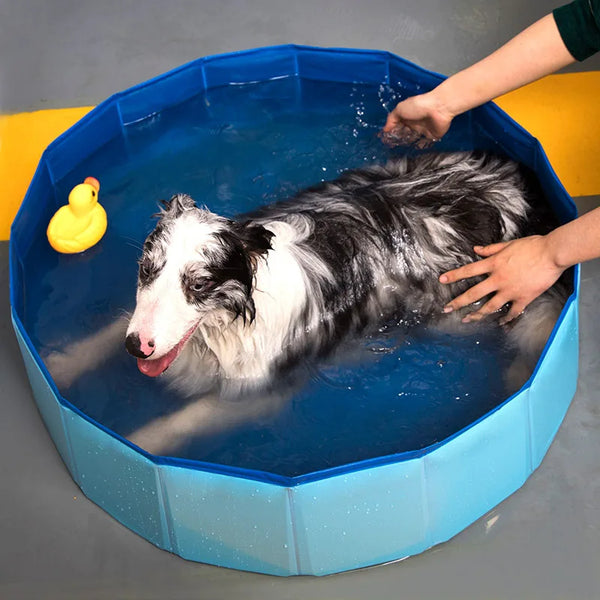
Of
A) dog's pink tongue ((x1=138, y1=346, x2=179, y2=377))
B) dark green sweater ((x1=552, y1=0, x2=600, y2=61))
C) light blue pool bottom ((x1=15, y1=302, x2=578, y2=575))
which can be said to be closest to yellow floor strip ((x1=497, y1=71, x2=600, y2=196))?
dark green sweater ((x1=552, y1=0, x2=600, y2=61))

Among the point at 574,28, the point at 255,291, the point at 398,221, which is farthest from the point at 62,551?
the point at 574,28

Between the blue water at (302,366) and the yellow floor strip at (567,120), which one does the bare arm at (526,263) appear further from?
the yellow floor strip at (567,120)

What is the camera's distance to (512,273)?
139 inches

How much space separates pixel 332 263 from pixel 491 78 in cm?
115

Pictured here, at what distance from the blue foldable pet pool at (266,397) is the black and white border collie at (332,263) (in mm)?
142

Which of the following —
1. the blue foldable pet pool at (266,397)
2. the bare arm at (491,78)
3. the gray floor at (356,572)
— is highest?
the bare arm at (491,78)

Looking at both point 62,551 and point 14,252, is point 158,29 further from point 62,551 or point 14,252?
point 62,551

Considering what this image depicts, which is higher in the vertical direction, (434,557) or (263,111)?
(263,111)

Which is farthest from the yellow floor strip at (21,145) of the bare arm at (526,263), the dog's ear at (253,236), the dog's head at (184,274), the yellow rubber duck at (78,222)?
the bare arm at (526,263)

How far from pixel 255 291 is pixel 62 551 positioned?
125 centimetres

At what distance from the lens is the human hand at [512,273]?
347cm

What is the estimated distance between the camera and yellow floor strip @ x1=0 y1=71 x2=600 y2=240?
4.69 meters

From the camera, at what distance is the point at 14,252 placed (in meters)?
3.92

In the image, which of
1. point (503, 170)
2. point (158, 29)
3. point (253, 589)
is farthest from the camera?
point (158, 29)
